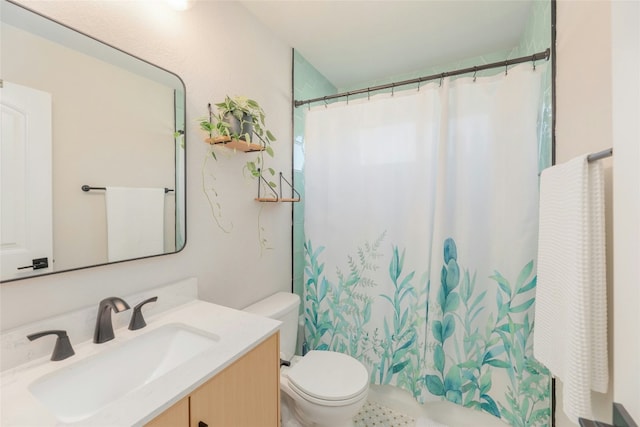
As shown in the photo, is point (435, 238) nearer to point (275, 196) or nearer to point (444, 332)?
point (444, 332)

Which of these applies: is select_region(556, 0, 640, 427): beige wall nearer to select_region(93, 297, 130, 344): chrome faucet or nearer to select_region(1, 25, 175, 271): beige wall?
select_region(93, 297, 130, 344): chrome faucet

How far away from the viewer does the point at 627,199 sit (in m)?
0.51

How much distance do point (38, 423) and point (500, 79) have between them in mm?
2045

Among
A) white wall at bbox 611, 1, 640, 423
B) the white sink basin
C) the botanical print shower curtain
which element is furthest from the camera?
the botanical print shower curtain

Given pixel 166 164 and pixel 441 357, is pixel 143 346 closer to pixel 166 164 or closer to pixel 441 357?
pixel 166 164

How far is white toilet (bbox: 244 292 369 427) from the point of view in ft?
4.03

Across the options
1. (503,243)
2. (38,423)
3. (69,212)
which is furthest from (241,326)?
(503,243)

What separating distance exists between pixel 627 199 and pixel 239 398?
1101mm

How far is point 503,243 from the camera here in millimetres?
1334

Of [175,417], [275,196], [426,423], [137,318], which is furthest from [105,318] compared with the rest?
[426,423]

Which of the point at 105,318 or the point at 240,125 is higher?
the point at 240,125

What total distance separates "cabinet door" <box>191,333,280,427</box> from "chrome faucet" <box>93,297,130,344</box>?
397 millimetres

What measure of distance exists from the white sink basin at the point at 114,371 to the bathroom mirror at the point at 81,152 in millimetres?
304

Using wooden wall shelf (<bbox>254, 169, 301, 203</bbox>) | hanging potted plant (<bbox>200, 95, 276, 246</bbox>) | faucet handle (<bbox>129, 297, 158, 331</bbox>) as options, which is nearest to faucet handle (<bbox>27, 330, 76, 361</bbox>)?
faucet handle (<bbox>129, 297, 158, 331</bbox>)
